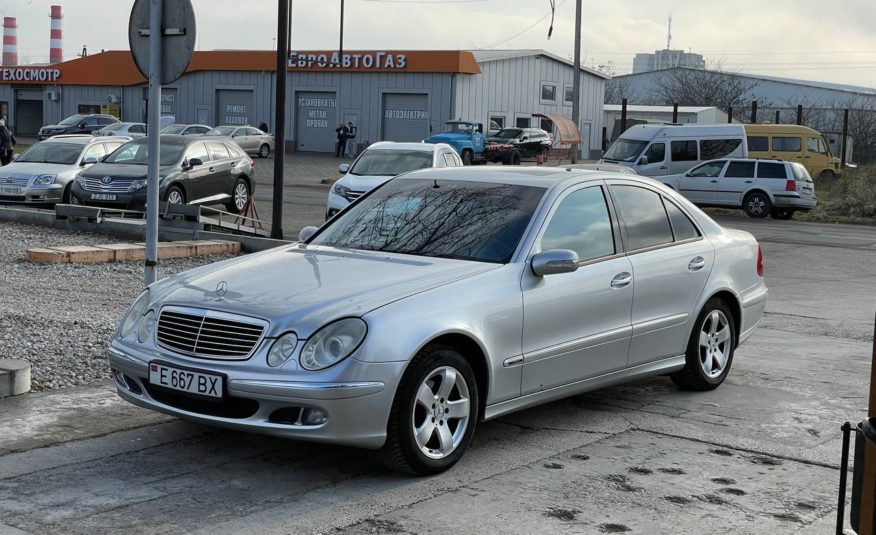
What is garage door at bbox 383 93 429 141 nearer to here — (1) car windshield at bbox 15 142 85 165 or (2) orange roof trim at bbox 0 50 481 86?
(2) orange roof trim at bbox 0 50 481 86

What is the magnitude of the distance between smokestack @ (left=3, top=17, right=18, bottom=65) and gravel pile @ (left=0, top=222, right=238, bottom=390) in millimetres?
86820

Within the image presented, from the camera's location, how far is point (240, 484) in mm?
5570

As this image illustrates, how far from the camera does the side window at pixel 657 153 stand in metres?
32.4

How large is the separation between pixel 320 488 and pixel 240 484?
38cm

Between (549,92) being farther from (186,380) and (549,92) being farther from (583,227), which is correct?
(186,380)

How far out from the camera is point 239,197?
21734 millimetres

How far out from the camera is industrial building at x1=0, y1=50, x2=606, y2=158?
53812mm

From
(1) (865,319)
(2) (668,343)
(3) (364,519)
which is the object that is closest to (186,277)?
(3) (364,519)

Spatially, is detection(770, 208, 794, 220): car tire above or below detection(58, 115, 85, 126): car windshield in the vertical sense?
below

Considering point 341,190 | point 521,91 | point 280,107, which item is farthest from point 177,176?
point 521,91

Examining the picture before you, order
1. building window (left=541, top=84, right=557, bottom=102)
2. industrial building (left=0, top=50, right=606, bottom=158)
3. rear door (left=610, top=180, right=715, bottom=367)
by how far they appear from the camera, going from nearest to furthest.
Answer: rear door (left=610, top=180, right=715, bottom=367) → industrial building (left=0, top=50, right=606, bottom=158) → building window (left=541, top=84, right=557, bottom=102)

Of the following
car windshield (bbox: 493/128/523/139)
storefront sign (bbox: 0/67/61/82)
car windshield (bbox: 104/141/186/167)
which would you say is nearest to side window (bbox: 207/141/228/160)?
car windshield (bbox: 104/141/186/167)

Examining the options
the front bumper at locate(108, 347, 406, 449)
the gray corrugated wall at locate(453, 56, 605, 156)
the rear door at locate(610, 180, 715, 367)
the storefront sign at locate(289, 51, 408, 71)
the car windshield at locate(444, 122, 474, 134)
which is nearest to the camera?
the front bumper at locate(108, 347, 406, 449)

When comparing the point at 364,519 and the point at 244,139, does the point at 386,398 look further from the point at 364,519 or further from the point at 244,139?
the point at 244,139
